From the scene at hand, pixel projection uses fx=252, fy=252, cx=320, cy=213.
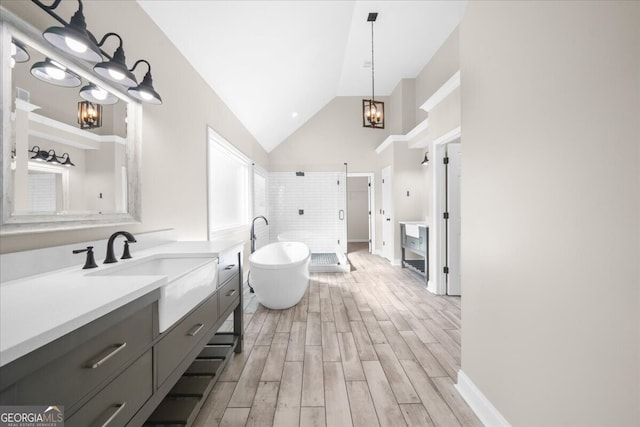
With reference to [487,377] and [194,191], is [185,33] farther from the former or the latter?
[487,377]

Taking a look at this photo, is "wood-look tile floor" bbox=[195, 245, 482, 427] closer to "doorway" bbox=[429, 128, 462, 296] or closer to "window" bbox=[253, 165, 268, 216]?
"doorway" bbox=[429, 128, 462, 296]

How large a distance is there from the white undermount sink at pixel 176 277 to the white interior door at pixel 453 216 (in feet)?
9.97

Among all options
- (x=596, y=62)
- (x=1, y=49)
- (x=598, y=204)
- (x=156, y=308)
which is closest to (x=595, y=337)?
(x=598, y=204)

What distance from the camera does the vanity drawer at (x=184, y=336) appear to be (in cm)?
104

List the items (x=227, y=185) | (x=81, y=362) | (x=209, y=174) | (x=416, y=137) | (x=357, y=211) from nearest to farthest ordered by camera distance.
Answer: (x=81, y=362) → (x=209, y=174) → (x=227, y=185) → (x=416, y=137) → (x=357, y=211)

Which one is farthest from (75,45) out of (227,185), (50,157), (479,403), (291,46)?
(227,185)

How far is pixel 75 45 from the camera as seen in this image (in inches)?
40.2

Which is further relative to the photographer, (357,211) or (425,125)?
(357,211)

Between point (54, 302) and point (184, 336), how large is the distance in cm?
57

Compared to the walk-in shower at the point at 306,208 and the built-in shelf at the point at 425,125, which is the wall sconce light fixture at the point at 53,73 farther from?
the walk-in shower at the point at 306,208

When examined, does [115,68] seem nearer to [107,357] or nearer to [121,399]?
[107,357]

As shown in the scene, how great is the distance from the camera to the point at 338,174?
585 centimetres

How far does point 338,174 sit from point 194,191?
3.85m

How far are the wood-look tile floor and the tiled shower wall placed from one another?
2732 mm
